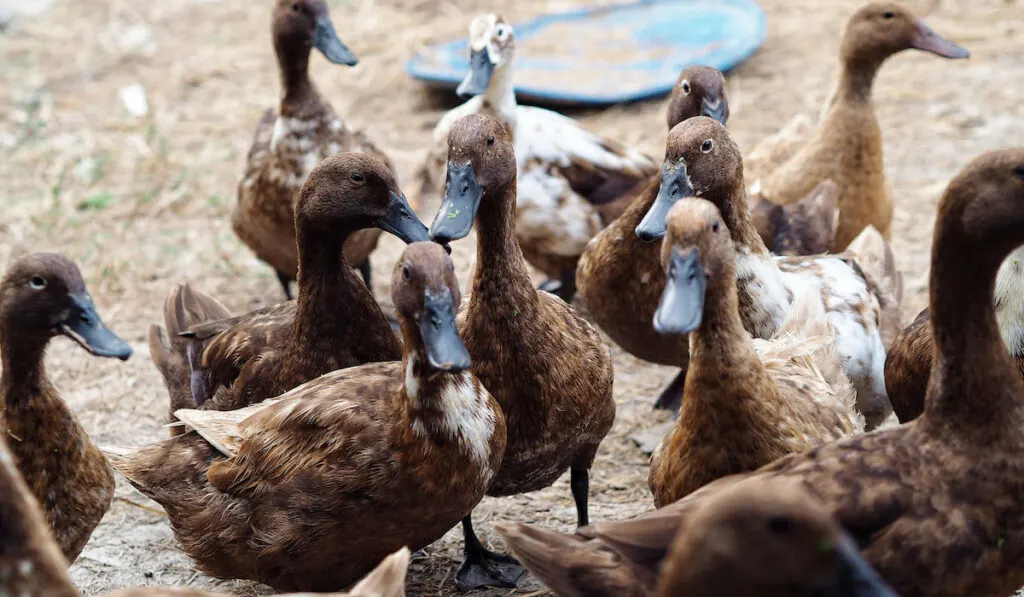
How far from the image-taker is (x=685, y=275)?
3121 millimetres

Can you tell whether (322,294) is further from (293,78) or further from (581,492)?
(293,78)

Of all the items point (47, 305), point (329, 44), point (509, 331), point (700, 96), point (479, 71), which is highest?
point (329, 44)

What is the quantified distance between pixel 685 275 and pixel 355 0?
7.74 meters

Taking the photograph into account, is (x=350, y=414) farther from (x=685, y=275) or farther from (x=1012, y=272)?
(x=1012, y=272)

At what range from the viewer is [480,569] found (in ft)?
13.5

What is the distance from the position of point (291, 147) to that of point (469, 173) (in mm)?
1912

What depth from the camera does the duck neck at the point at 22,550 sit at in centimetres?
232

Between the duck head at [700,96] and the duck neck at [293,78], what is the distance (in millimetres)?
1715

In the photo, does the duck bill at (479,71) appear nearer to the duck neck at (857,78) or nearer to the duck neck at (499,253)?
the duck neck at (857,78)

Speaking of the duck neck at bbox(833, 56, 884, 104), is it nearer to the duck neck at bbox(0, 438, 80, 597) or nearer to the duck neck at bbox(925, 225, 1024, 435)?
the duck neck at bbox(925, 225, 1024, 435)

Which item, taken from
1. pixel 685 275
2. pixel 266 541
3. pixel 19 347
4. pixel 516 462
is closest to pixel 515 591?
pixel 516 462

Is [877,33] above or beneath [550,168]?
above

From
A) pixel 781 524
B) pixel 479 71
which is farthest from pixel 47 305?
pixel 479 71

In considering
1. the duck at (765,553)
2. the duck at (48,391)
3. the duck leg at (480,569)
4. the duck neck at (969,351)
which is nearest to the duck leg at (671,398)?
the duck leg at (480,569)
